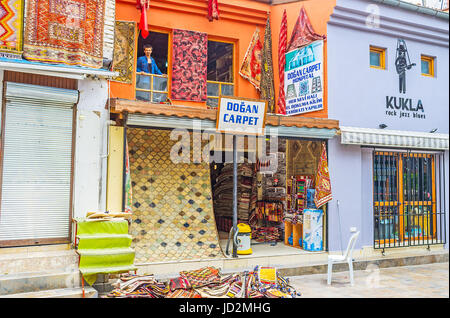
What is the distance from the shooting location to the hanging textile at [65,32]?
6781 millimetres

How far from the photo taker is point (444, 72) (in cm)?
1050

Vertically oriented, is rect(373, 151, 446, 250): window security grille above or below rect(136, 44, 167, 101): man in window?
below

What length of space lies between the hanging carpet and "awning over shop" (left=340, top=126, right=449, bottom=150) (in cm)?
352

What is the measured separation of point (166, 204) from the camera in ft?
26.8

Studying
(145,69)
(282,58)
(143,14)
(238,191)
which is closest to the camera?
(143,14)

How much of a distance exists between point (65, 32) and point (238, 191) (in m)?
6.52

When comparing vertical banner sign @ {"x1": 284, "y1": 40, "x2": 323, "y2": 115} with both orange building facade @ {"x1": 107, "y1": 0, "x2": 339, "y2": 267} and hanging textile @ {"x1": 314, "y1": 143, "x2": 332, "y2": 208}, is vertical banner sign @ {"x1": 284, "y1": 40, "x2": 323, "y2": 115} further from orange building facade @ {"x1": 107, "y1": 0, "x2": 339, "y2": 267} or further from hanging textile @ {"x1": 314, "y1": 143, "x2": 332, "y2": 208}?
hanging textile @ {"x1": 314, "y1": 143, "x2": 332, "y2": 208}

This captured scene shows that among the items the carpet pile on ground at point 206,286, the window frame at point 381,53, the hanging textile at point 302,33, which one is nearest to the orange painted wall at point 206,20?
the hanging textile at point 302,33

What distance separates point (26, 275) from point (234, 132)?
14.7 ft

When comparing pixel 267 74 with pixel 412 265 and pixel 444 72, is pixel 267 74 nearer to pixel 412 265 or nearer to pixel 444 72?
pixel 444 72

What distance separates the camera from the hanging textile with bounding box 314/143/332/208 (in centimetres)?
848

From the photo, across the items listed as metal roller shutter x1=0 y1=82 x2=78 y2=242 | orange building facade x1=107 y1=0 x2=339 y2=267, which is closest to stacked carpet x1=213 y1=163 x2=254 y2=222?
orange building facade x1=107 y1=0 x2=339 y2=267

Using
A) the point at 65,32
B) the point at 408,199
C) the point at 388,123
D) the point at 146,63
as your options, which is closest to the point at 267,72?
the point at 146,63

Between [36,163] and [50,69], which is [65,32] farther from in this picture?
[36,163]
